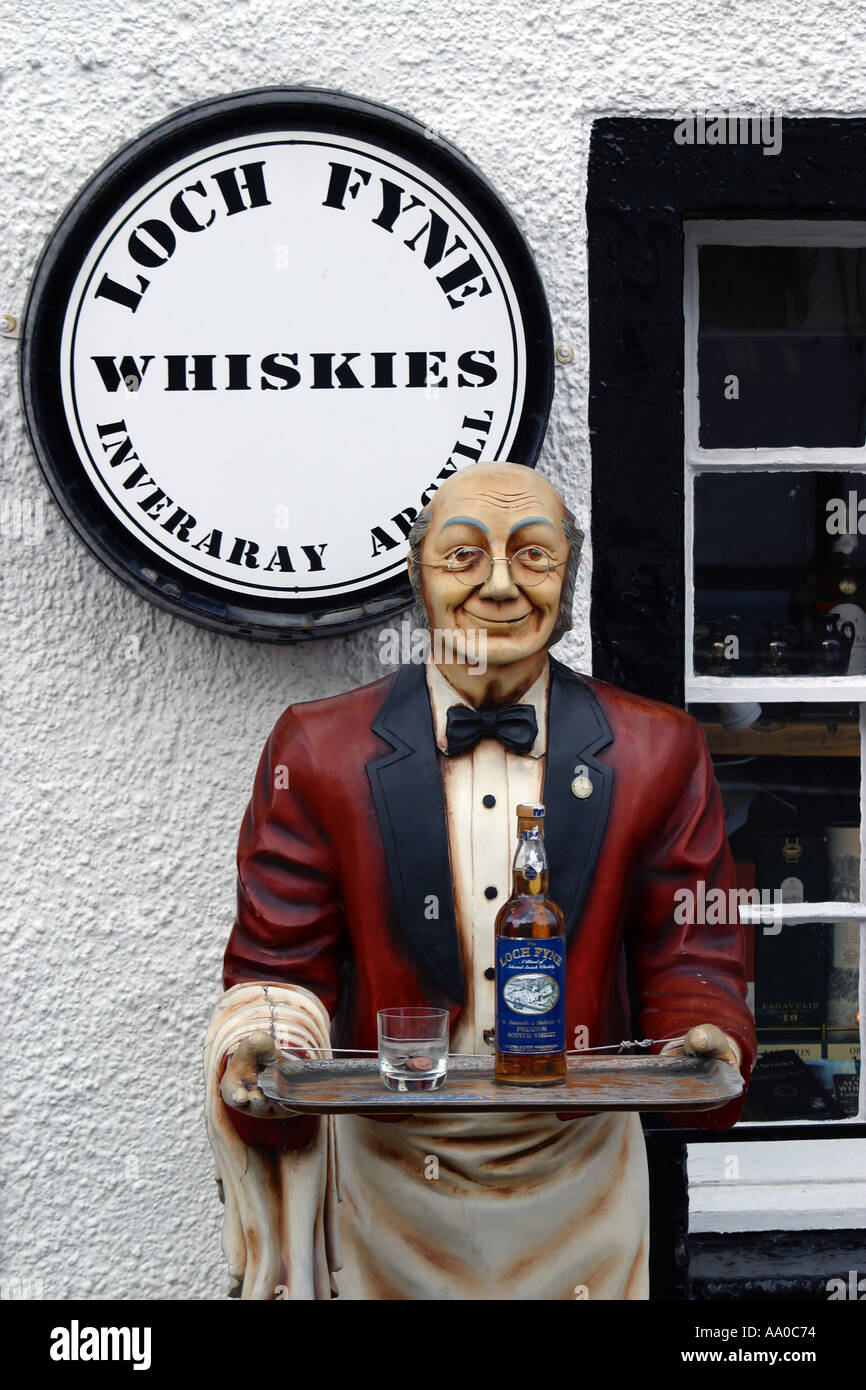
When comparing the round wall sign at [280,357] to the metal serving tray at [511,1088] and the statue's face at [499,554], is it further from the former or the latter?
the metal serving tray at [511,1088]

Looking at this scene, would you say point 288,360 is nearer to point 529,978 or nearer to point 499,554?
point 499,554

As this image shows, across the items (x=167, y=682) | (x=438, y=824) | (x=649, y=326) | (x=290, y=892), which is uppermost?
(x=649, y=326)

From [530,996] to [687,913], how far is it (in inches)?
14.1

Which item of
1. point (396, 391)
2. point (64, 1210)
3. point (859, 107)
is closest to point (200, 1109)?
point (64, 1210)

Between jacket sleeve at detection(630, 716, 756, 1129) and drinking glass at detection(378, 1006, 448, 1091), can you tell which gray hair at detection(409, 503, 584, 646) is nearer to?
jacket sleeve at detection(630, 716, 756, 1129)

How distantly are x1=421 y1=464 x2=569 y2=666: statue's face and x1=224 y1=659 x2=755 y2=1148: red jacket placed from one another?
0.13 meters

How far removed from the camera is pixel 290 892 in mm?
2277

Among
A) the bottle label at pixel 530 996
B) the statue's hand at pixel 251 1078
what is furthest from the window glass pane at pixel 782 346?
the statue's hand at pixel 251 1078

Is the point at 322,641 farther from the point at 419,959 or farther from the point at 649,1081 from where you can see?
the point at 649,1081

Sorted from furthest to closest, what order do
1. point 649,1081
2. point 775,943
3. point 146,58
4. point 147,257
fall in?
point 775,943, point 146,58, point 147,257, point 649,1081

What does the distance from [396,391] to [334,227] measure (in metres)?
0.31

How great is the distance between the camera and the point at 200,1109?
2.97 m

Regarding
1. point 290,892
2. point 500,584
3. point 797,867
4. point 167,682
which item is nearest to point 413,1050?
point 290,892

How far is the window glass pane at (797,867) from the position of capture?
321cm
